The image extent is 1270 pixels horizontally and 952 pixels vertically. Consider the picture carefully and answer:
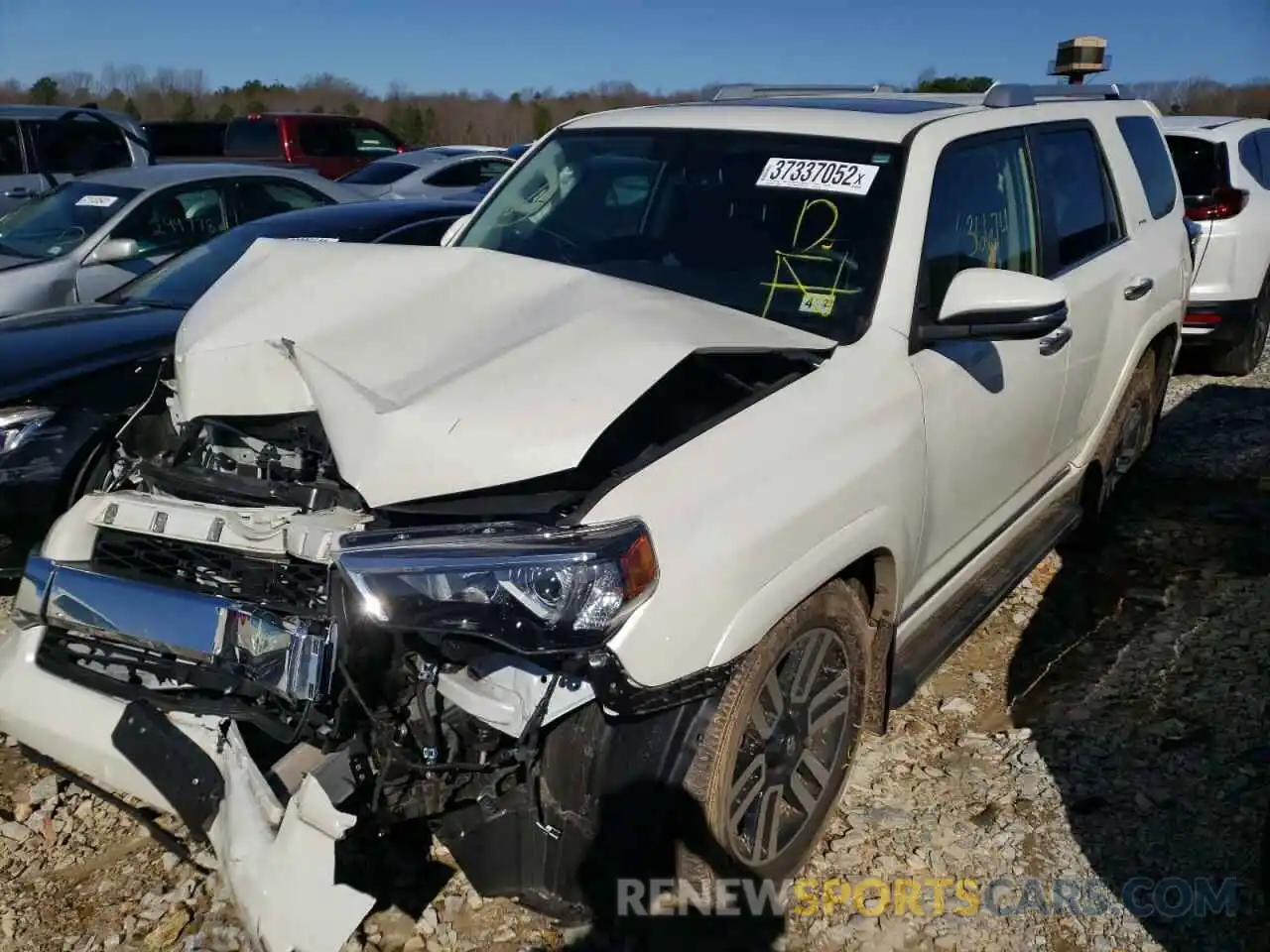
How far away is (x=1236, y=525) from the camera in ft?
16.9

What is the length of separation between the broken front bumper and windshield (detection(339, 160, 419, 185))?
1139 cm

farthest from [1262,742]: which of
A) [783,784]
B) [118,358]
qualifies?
[118,358]

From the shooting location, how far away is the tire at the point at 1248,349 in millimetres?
7551

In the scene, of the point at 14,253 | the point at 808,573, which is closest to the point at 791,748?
the point at 808,573

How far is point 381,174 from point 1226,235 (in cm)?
974

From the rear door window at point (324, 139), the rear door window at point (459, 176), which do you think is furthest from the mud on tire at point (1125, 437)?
the rear door window at point (324, 139)

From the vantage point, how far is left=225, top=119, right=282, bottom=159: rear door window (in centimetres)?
1628

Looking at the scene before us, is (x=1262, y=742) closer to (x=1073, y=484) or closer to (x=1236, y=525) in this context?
(x=1073, y=484)

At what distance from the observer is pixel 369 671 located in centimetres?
227

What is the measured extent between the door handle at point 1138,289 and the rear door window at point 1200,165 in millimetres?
3596

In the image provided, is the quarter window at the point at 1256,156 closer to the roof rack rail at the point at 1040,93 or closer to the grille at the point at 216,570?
the roof rack rail at the point at 1040,93

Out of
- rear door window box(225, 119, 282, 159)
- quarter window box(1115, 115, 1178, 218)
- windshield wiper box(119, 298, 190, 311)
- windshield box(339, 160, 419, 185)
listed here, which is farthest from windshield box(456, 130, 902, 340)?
rear door window box(225, 119, 282, 159)

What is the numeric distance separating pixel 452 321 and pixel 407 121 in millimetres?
34193

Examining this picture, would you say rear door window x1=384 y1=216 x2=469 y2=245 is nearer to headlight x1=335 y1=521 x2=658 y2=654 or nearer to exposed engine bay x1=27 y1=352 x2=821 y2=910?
exposed engine bay x1=27 y1=352 x2=821 y2=910
